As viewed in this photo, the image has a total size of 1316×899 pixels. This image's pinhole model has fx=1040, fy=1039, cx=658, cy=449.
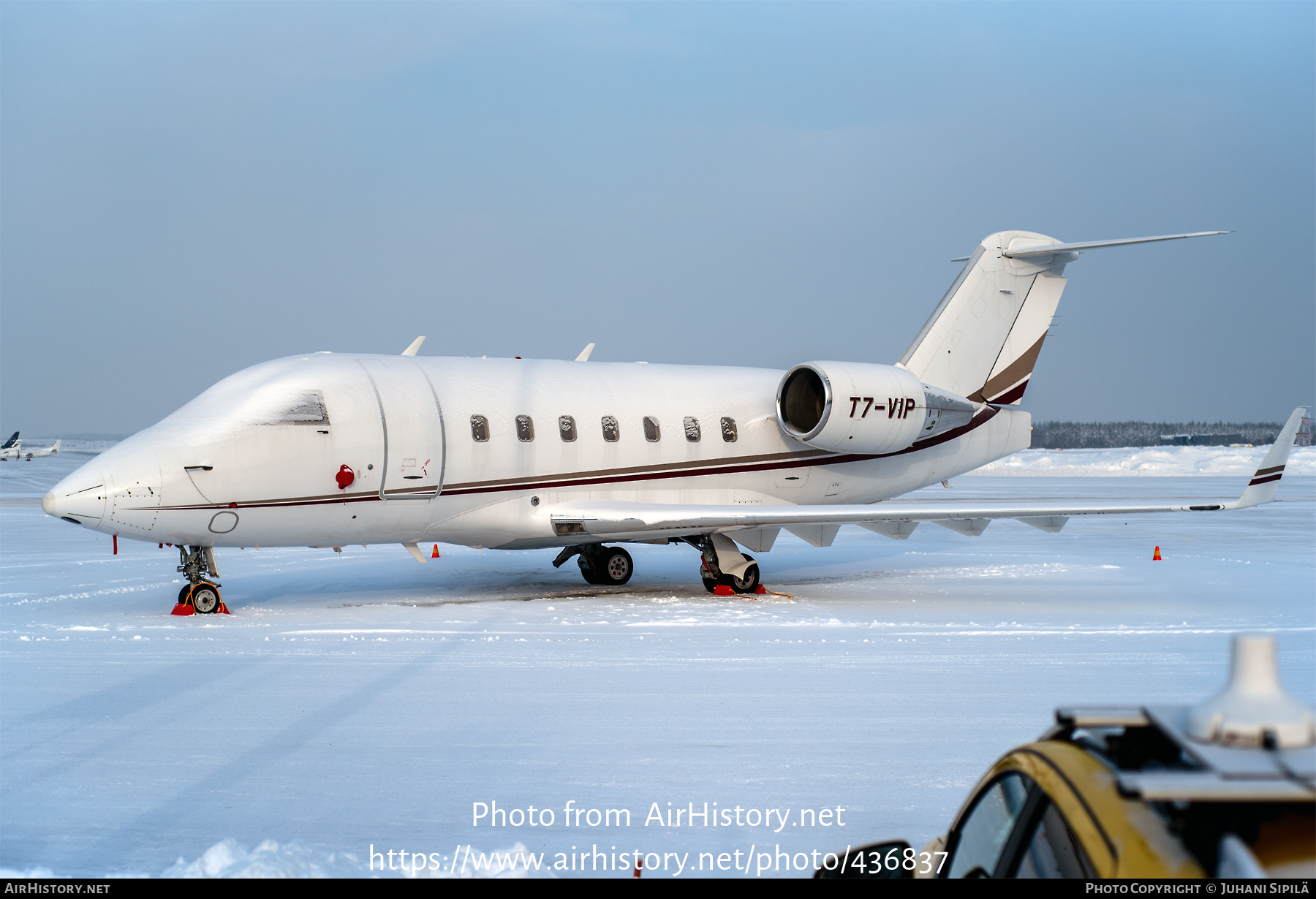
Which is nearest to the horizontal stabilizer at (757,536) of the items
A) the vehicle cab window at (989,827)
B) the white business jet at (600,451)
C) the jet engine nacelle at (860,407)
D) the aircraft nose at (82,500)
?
the white business jet at (600,451)

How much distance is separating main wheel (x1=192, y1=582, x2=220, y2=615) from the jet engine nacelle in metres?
7.72

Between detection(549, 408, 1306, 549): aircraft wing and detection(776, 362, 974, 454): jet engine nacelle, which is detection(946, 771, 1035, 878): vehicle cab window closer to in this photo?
detection(549, 408, 1306, 549): aircraft wing

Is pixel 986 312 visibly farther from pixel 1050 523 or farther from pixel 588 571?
pixel 588 571

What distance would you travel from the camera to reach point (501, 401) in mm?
12938

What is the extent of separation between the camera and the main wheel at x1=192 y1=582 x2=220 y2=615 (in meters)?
11.3

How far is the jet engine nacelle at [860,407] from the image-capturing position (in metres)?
14.3

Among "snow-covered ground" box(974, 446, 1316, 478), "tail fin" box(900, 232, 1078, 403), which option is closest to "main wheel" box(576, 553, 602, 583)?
"tail fin" box(900, 232, 1078, 403)

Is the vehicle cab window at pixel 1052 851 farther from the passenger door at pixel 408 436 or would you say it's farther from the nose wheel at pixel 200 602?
the nose wheel at pixel 200 602

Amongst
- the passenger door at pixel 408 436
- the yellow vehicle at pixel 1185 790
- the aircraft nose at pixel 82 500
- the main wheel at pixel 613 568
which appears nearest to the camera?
the yellow vehicle at pixel 1185 790

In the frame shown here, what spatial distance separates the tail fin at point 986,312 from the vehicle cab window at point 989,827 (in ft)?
46.0

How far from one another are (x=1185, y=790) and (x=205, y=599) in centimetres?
1127

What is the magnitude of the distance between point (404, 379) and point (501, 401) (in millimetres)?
1213

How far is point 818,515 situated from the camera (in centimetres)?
1276

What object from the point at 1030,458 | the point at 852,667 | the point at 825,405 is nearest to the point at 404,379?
the point at 825,405
